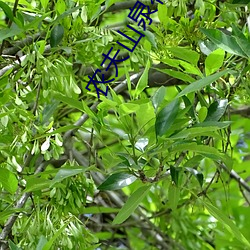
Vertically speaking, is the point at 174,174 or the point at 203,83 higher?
the point at 203,83

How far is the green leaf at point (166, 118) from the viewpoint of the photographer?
0.77 meters

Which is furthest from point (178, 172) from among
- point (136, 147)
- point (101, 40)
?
point (101, 40)

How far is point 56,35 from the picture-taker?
857 mm

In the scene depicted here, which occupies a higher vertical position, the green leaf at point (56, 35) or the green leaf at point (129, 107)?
the green leaf at point (129, 107)

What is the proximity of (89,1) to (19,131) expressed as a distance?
0.18 m

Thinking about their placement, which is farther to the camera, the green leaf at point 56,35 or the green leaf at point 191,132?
the green leaf at point 56,35

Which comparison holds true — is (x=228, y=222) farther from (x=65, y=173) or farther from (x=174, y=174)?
(x=65, y=173)

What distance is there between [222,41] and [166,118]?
13 cm

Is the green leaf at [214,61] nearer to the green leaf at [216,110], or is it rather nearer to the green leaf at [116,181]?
the green leaf at [216,110]

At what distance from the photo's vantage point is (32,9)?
0.86 m

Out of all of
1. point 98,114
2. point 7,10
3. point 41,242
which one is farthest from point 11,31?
point 41,242

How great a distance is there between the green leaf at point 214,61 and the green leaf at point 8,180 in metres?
0.27

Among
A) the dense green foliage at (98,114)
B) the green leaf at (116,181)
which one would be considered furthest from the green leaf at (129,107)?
the green leaf at (116,181)

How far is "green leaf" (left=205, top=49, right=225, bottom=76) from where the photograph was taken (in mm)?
851
